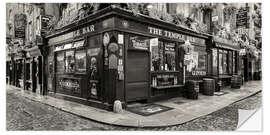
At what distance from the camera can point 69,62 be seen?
8.59 m

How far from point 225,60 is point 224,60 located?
0.70 ft

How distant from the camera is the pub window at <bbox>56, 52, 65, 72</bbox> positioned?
9.12m

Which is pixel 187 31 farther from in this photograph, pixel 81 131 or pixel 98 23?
pixel 81 131

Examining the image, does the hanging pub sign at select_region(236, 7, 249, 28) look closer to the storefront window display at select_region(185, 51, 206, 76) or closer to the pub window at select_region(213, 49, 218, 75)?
the storefront window display at select_region(185, 51, 206, 76)

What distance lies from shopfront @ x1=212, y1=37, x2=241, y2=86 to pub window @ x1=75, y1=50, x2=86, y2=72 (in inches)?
346

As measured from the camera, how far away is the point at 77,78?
798 cm

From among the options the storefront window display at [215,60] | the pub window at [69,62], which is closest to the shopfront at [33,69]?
the pub window at [69,62]

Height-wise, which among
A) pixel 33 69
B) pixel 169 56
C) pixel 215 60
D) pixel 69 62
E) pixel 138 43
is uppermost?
pixel 138 43

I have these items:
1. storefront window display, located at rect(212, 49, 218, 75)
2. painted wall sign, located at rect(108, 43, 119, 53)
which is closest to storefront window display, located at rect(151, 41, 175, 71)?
painted wall sign, located at rect(108, 43, 119, 53)

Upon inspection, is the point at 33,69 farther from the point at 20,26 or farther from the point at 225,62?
the point at 225,62

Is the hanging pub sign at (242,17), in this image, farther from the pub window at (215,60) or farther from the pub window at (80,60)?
the pub window at (80,60)

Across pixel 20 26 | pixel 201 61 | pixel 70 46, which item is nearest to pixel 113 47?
pixel 70 46
